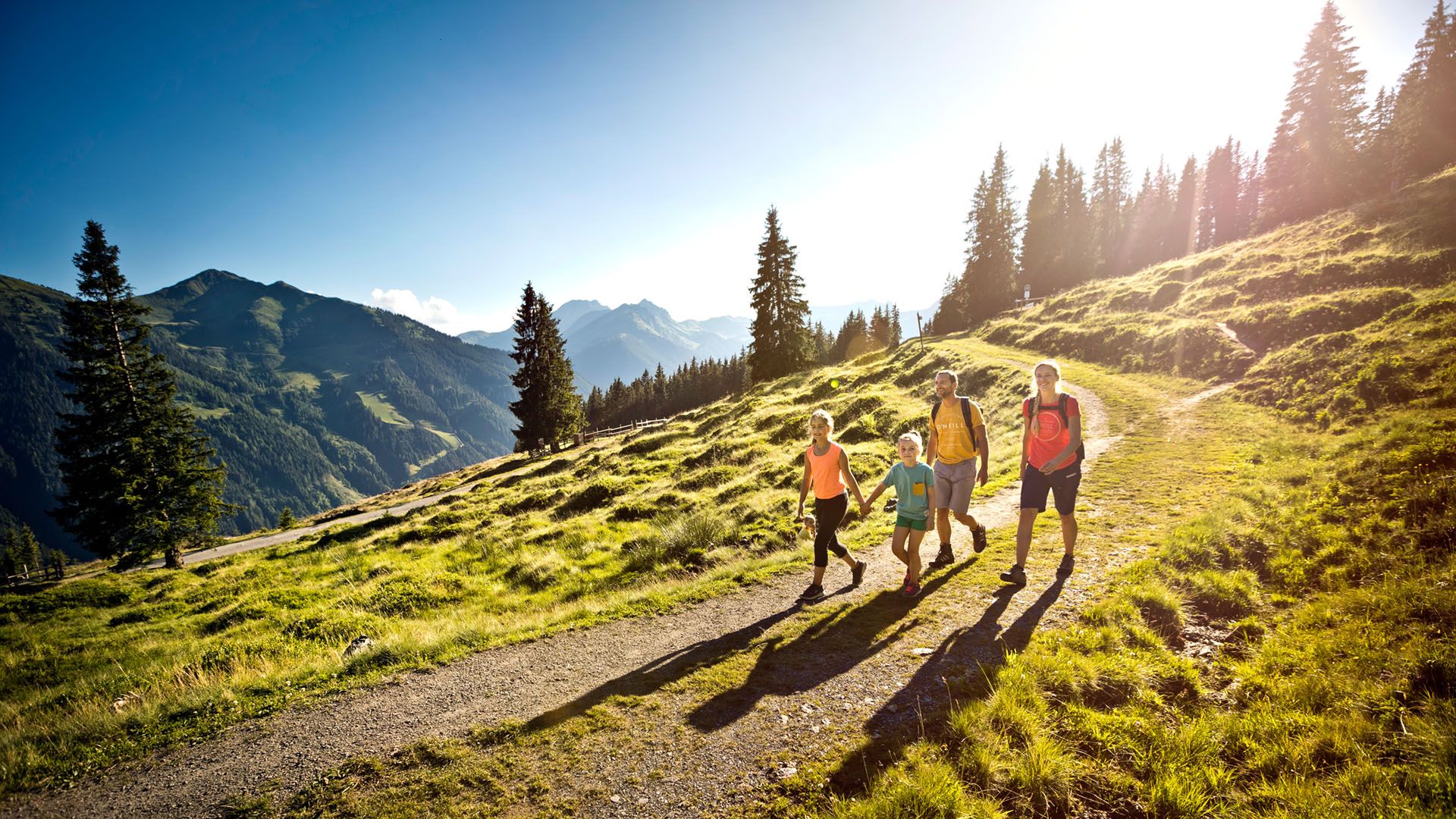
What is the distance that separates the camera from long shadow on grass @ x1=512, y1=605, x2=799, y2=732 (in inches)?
196

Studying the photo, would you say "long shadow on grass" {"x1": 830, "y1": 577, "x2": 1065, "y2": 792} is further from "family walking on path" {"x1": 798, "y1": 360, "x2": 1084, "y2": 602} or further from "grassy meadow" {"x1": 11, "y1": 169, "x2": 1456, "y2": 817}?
"family walking on path" {"x1": 798, "y1": 360, "x2": 1084, "y2": 602}

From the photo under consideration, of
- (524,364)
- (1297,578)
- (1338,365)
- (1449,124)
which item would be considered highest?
(1449,124)

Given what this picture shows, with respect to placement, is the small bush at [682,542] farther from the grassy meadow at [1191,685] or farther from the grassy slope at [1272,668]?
the grassy slope at [1272,668]

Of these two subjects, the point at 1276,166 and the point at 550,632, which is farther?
the point at 1276,166

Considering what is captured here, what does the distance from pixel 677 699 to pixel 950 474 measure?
4.89 m

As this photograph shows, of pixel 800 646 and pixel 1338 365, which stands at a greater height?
pixel 1338 365

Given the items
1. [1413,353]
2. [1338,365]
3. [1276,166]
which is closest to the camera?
[1413,353]

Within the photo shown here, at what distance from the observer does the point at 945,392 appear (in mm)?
7223

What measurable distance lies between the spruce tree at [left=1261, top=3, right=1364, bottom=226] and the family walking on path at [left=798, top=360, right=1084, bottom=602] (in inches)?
2149

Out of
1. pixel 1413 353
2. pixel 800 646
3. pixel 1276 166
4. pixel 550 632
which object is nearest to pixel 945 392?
pixel 800 646

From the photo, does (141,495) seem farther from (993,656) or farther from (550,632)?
(993,656)

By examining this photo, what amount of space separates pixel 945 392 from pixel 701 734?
18.1 feet

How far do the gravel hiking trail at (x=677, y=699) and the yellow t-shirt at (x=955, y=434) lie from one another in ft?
6.07

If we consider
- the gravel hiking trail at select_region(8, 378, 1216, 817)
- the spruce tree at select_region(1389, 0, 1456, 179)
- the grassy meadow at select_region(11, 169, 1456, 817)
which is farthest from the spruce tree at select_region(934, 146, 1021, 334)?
the gravel hiking trail at select_region(8, 378, 1216, 817)
